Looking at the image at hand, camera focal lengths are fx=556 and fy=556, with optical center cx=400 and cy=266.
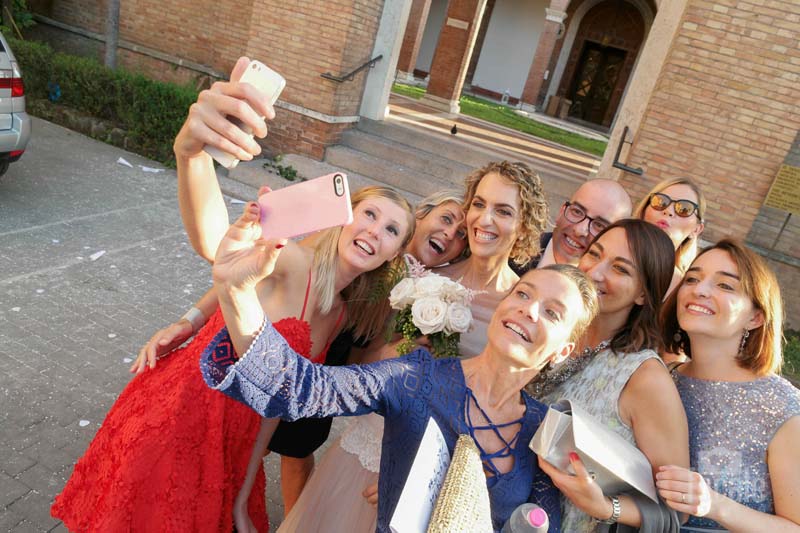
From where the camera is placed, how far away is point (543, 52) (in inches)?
1031

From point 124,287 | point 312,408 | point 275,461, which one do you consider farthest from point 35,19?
point 312,408

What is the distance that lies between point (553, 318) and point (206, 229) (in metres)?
1.17

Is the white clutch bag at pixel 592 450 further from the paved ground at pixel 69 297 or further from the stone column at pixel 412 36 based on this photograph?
the stone column at pixel 412 36

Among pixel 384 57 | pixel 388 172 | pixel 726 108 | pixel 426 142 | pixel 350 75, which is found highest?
pixel 726 108

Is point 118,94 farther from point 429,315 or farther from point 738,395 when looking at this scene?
point 738,395

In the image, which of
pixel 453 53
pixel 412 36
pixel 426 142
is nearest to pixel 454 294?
pixel 426 142

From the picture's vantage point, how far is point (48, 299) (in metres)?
4.79

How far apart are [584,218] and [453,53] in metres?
15.3

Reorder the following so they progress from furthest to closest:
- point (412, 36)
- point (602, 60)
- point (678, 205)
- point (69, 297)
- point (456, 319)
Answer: point (602, 60) < point (412, 36) < point (69, 297) < point (678, 205) < point (456, 319)

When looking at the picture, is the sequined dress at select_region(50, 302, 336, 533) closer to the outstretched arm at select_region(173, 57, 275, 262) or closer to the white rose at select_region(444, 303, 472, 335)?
the white rose at select_region(444, 303, 472, 335)

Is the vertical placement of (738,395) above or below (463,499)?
above

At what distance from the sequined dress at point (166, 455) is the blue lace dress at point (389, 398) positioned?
565 millimetres

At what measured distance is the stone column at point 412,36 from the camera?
70.6ft

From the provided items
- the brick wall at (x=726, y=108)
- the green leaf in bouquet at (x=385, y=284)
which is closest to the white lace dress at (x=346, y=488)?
the green leaf in bouquet at (x=385, y=284)
